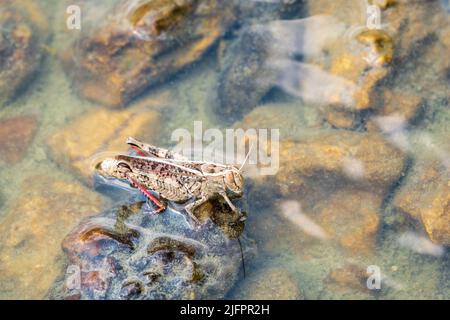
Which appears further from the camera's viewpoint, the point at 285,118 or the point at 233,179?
the point at 285,118

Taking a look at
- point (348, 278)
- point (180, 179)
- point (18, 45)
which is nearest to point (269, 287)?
point (348, 278)

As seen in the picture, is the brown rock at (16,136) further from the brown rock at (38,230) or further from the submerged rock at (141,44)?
the submerged rock at (141,44)

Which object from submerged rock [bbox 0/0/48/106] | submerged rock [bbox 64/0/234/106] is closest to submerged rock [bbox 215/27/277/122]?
submerged rock [bbox 64/0/234/106]

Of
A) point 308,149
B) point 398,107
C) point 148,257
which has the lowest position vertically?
point 148,257

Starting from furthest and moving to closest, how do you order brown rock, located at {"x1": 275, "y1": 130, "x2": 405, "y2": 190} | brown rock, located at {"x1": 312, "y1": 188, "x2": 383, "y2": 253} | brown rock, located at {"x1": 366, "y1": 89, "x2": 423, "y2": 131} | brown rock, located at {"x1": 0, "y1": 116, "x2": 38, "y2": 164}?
brown rock, located at {"x1": 0, "y1": 116, "x2": 38, "y2": 164}
brown rock, located at {"x1": 366, "y1": 89, "x2": 423, "y2": 131}
brown rock, located at {"x1": 275, "y1": 130, "x2": 405, "y2": 190}
brown rock, located at {"x1": 312, "y1": 188, "x2": 383, "y2": 253}

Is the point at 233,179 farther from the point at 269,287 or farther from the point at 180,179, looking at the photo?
the point at 269,287

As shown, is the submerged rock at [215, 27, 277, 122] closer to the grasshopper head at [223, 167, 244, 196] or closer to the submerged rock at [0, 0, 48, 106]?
the grasshopper head at [223, 167, 244, 196]

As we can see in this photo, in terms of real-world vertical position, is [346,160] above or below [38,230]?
above
